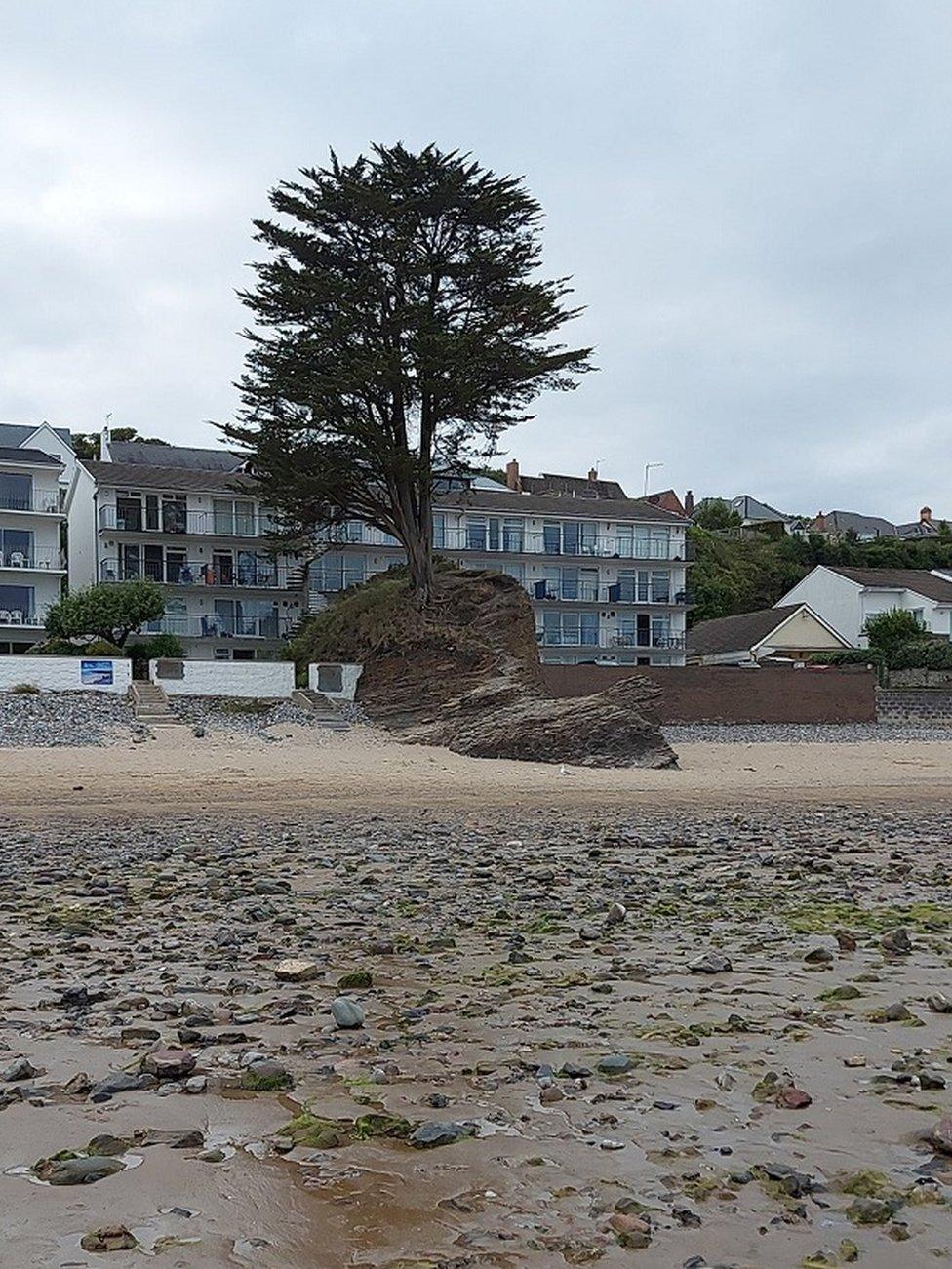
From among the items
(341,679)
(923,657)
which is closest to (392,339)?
(341,679)

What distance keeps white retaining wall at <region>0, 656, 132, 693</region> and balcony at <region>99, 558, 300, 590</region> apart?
17358mm

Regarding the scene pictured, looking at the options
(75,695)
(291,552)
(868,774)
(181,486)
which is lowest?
(868,774)

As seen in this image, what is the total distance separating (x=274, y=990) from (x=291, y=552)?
38.1m

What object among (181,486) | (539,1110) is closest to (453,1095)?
(539,1110)

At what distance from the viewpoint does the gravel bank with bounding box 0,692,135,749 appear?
29625mm

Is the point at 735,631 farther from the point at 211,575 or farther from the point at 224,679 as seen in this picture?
the point at 224,679

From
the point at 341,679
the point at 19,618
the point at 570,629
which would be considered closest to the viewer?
the point at 341,679

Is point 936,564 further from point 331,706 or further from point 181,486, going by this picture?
point 331,706

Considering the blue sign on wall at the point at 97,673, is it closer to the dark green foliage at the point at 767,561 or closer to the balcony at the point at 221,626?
the balcony at the point at 221,626

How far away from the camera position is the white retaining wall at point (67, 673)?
35.7m

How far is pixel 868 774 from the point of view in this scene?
30281mm

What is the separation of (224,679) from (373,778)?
1402cm

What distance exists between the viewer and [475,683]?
38469mm

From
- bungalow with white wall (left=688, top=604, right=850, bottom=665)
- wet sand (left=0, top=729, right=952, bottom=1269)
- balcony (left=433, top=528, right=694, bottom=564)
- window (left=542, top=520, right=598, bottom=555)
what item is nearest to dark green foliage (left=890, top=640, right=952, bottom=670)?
bungalow with white wall (left=688, top=604, right=850, bottom=665)
